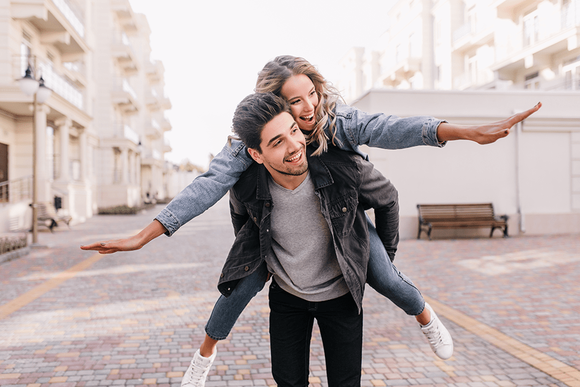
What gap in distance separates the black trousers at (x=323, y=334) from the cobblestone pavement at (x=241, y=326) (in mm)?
1376

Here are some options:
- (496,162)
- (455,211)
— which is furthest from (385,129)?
(496,162)

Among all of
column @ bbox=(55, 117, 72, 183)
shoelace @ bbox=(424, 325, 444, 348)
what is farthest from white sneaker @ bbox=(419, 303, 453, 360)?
column @ bbox=(55, 117, 72, 183)

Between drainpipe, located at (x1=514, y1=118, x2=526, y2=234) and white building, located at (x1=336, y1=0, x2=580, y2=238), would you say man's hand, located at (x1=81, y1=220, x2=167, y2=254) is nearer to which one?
white building, located at (x1=336, y1=0, x2=580, y2=238)

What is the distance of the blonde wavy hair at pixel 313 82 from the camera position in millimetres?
2033

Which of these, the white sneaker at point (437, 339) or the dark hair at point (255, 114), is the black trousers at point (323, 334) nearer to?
the white sneaker at point (437, 339)

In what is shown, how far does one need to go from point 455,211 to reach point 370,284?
37.0ft

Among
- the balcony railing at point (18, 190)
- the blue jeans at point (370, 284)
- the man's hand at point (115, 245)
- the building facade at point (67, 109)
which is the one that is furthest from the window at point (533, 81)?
the man's hand at point (115, 245)

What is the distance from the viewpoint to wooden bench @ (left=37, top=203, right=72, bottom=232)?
15875 millimetres

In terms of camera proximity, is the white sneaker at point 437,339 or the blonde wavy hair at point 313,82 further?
the white sneaker at point 437,339

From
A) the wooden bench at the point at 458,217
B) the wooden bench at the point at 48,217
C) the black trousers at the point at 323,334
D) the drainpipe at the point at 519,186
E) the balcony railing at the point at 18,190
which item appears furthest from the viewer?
the balcony railing at the point at 18,190

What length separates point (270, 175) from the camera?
212cm

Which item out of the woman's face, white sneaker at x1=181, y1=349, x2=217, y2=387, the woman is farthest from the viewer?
white sneaker at x1=181, y1=349, x2=217, y2=387

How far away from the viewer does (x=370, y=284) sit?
2.34 m

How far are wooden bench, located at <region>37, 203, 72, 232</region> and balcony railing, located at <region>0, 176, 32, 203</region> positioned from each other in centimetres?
107
